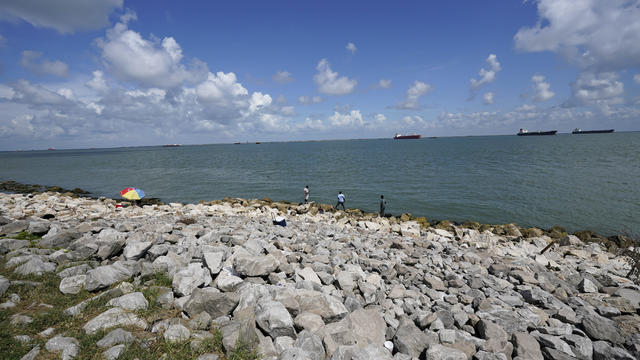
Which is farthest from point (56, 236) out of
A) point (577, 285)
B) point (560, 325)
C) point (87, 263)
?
point (577, 285)

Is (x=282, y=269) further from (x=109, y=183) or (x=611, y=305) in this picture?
(x=109, y=183)

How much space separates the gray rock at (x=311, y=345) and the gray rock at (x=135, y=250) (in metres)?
5.54

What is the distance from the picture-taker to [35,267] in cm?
679

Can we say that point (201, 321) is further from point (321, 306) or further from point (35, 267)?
point (35, 267)

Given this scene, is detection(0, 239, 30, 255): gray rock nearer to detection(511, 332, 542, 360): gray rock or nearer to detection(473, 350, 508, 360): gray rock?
detection(473, 350, 508, 360): gray rock

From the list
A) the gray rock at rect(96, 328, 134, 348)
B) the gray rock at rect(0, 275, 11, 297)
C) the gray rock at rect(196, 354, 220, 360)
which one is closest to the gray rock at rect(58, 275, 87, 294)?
the gray rock at rect(0, 275, 11, 297)

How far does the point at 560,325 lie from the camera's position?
21.0 feet

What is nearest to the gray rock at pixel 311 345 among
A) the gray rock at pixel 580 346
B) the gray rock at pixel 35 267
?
the gray rock at pixel 580 346

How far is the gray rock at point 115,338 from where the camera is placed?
14.6ft

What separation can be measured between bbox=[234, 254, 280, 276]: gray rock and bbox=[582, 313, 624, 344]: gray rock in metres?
7.57

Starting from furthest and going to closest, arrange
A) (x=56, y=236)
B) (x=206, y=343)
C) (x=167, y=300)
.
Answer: (x=56, y=236) < (x=167, y=300) < (x=206, y=343)

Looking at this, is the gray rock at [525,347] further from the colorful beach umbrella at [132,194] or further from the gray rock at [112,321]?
the colorful beach umbrella at [132,194]

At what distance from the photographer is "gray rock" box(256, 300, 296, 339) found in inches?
195

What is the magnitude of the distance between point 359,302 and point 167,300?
175 inches
